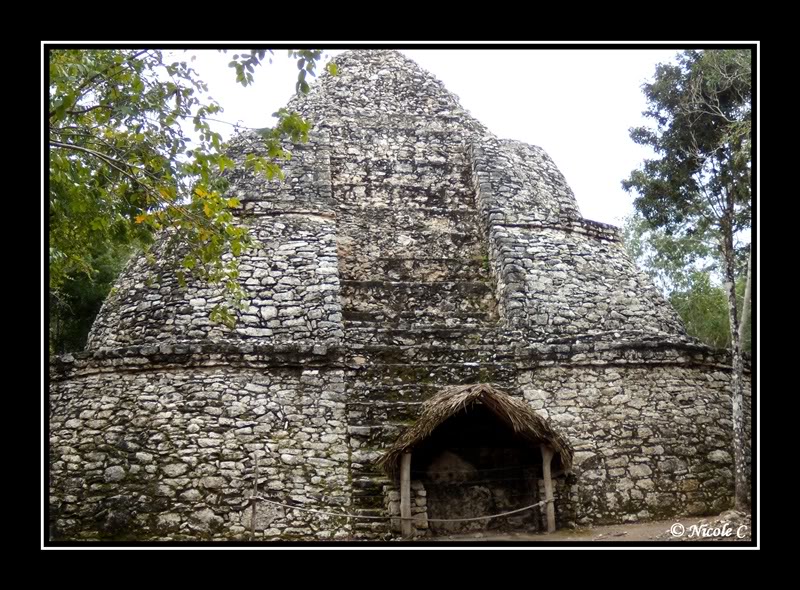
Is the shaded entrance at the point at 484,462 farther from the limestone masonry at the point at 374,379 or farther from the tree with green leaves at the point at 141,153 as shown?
the tree with green leaves at the point at 141,153

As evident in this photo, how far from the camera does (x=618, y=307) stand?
34.4ft

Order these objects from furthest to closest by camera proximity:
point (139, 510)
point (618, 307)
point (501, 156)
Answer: point (501, 156) < point (618, 307) < point (139, 510)

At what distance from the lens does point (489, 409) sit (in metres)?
7.92

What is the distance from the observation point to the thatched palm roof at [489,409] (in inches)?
298

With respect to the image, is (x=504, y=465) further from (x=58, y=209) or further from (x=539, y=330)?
(x=58, y=209)

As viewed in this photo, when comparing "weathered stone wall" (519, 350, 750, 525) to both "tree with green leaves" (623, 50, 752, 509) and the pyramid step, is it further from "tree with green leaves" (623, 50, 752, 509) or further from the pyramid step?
the pyramid step

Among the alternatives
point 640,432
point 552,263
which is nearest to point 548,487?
point 640,432

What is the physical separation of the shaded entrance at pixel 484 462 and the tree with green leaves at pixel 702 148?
2513mm

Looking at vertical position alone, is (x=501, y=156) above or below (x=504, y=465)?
above

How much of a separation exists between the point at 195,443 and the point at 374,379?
7.07 ft

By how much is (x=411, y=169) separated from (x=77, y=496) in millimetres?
7320

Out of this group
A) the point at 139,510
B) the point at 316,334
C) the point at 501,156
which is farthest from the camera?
the point at 501,156
